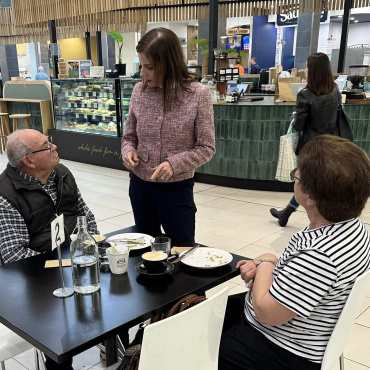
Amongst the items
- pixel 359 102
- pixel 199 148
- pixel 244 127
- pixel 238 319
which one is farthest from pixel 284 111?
pixel 238 319

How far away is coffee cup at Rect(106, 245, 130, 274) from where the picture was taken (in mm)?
1636

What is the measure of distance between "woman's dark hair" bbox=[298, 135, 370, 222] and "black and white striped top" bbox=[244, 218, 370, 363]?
58 millimetres

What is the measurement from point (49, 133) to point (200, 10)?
11.9 feet

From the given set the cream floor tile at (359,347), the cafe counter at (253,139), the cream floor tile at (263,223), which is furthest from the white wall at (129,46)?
the cream floor tile at (359,347)

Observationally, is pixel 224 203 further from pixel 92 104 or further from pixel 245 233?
pixel 92 104

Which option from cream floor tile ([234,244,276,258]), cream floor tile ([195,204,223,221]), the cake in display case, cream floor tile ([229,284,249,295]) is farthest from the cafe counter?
cream floor tile ([229,284,249,295])

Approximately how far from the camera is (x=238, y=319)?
1.79 metres

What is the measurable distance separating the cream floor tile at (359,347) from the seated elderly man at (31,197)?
1509mm

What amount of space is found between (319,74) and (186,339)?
3.10 m

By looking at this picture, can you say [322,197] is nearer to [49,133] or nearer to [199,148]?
[199,148]

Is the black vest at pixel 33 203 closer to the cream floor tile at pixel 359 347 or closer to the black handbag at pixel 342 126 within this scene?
the cream floor tile at pixel 359 347

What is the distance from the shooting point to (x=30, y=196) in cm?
200

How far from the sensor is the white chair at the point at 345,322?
1.27 m

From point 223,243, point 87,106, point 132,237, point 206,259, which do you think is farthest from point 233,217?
point 87,106
